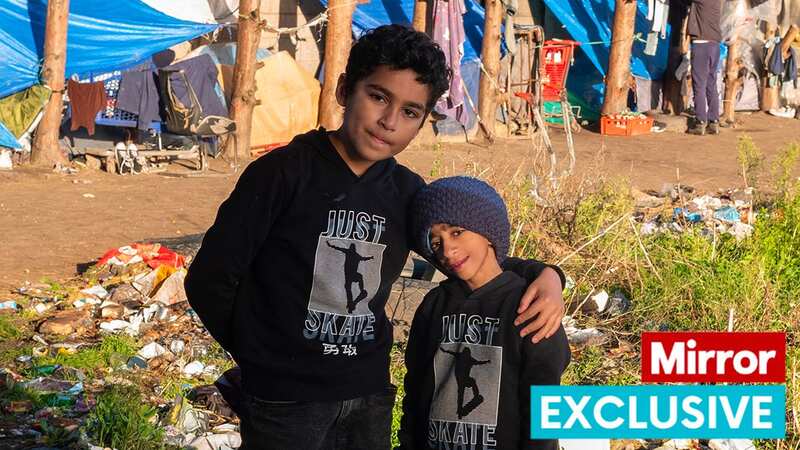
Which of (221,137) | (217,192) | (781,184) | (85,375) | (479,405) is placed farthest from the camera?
(221,137)

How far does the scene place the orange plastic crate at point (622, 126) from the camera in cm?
1633

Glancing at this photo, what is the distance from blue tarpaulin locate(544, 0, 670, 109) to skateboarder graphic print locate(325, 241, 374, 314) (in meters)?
14.3

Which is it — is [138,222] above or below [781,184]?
below

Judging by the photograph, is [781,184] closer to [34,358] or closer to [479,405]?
[34,358]

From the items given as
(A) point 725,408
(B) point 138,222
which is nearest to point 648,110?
(B) point 138,222

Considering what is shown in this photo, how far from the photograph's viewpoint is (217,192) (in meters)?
10.9

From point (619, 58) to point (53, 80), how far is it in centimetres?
801

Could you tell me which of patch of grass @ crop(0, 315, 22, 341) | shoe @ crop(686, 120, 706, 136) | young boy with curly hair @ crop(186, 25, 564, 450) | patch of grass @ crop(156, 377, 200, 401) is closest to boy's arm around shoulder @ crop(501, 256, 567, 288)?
young boy with curly hair @ crop(186, 25, 564, 450)

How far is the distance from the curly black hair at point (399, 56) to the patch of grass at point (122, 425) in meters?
2.06

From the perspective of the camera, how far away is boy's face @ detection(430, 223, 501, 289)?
2734 mm

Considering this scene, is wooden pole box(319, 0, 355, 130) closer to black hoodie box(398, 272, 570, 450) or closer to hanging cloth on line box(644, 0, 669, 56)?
hanging cloth on line box(644, 0, 669, 56)

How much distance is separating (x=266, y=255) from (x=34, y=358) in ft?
11.0

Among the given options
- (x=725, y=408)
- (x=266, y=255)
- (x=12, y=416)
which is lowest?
(x=12, y=416)

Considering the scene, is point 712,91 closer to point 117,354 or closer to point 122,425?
point 117,354
